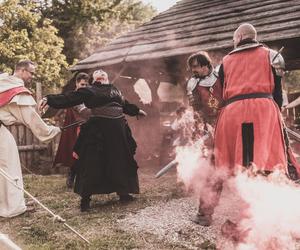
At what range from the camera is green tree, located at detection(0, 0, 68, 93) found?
62.2 feet

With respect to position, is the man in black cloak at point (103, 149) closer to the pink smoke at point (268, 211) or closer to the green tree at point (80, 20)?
the pink smoke at point (268, 211)

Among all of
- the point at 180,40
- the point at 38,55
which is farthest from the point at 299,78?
the point at 180,40

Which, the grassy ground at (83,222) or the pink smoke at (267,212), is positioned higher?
the pink smoke at (267,212)

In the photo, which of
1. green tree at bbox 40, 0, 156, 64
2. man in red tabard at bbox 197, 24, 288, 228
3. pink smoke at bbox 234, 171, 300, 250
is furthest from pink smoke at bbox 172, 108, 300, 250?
green tree at bbox 40, 0, 156, 64

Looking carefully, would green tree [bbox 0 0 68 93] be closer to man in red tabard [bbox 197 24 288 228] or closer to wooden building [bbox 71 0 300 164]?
wooden building [bbox 71 0 300 164]

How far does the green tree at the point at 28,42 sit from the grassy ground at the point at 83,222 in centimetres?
1251

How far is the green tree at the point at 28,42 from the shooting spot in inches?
746

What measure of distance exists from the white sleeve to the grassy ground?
1.10 meters

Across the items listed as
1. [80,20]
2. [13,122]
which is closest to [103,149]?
[13,122]

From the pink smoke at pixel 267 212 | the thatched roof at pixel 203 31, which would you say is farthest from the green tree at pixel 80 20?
the pink smoke at pixel 267 212

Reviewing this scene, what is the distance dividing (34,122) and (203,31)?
5538 millimetres

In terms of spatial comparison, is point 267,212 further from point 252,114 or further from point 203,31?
point 203,31

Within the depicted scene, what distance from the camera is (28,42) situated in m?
19.8

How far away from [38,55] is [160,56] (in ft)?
41.4
